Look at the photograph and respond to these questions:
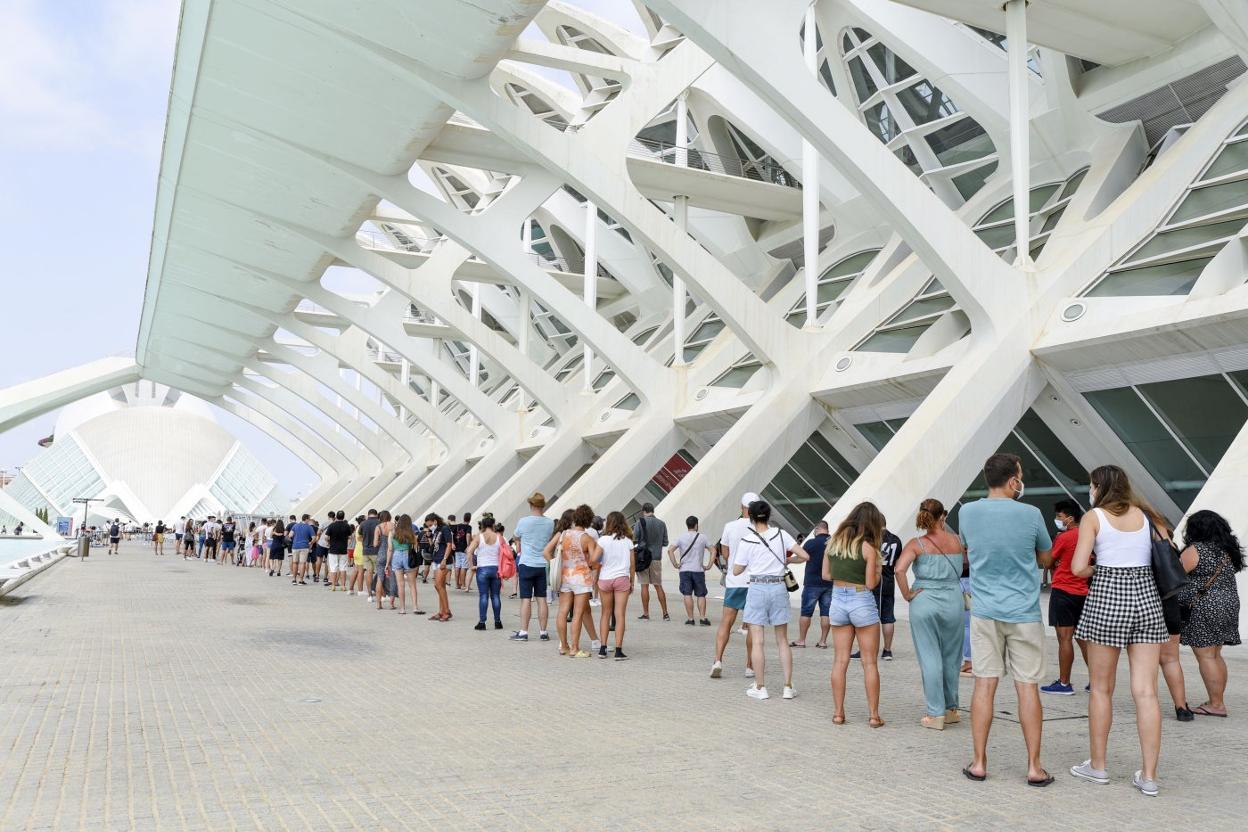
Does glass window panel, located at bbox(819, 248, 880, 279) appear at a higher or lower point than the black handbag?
higher

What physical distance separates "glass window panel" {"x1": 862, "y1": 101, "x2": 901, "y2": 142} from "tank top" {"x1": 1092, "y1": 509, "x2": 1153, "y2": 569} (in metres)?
17.1

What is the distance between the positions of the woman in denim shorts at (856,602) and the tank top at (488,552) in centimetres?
511

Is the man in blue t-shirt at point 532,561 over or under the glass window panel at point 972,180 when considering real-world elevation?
under

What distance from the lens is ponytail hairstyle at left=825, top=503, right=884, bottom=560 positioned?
231 inches

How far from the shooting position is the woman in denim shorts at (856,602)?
578 cm

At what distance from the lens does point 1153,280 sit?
12.9m

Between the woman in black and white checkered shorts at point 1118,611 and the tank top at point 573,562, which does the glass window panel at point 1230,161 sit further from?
the woman in black and white checkered shorts at point 1118,611

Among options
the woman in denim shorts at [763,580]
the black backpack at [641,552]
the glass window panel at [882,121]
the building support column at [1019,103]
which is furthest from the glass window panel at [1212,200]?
the woman in denim shorts at [763,580]

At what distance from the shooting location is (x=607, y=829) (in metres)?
3.74

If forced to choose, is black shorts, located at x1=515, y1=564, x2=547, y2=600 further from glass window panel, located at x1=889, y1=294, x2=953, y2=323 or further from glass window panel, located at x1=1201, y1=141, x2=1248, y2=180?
glass window panel, located at x1=1201, y1=141, x2=1248, y2=180

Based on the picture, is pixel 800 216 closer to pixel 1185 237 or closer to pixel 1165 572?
pixel 1185 237

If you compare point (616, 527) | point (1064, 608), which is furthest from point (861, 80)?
point (1064, 608)

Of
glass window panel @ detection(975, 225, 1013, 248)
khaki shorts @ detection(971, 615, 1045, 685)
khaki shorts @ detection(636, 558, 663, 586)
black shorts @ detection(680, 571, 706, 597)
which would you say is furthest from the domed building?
khaki shorts @ detection(971, 615, 1045, 685)

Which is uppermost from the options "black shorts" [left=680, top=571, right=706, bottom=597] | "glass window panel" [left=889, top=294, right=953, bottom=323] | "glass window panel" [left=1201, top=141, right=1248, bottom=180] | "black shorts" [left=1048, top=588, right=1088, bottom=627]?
"glass window panel" [left=1201, top=141, right=1248, bottom=180]
